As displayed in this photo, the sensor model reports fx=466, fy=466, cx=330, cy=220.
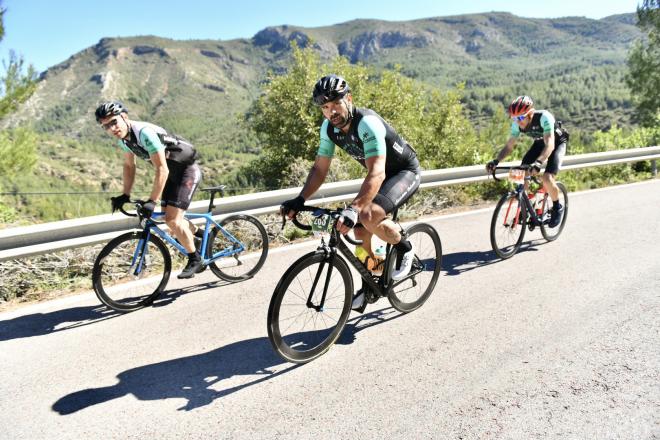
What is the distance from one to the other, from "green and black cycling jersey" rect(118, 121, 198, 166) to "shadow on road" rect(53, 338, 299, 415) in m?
2.09

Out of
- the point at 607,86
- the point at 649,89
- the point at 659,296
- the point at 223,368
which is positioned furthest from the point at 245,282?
the point at 607,86

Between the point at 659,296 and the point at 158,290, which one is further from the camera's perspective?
the point at 158,290

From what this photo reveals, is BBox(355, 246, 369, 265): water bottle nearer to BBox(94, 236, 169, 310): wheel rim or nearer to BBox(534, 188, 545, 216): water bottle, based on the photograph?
BBox(94, 236, 169, 310): wheel rim

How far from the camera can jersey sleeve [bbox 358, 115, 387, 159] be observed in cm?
363

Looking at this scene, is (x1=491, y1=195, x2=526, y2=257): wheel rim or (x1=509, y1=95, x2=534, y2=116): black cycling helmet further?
(x1=509, y1=95, x2=534, y2=116): black cycling helmet

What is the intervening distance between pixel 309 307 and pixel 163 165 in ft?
6.82

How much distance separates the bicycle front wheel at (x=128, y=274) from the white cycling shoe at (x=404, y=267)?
235cm

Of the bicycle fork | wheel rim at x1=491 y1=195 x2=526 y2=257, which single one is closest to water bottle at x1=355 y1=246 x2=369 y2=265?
the bicycle fork

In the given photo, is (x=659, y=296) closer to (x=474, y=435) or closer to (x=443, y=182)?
(x=474, y=435)

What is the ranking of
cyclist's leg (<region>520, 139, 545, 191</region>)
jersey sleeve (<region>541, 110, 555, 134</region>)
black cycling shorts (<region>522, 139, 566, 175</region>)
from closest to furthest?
jersey sleeve (<region>541, 110, 555, 134</region>)
black cycling shorts (<region>522, 139, 566, 175</region>)
cyclist's leg (<region>520, 139, 545, 191</region>)

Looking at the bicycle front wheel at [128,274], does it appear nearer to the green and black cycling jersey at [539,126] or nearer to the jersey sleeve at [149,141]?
the jersey sleeve at [149,141]

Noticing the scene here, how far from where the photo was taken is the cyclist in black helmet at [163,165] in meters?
4.50

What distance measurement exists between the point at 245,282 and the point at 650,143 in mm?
13411

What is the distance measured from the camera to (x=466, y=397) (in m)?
3.03
